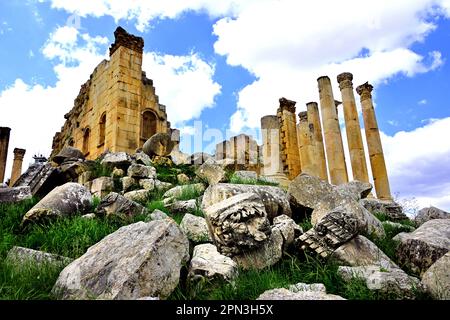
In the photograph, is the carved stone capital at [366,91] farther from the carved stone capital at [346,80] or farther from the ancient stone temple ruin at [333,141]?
the carved stone capital at [346,80]

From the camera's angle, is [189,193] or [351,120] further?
[351,120]

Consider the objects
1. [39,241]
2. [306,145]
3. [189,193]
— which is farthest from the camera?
[306,145]

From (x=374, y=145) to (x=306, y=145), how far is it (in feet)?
11.6

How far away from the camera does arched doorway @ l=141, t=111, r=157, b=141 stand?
15375 mm

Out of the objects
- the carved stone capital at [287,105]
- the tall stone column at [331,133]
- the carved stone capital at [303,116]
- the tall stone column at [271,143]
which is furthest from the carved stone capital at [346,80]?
the tall stone column at [271,143]

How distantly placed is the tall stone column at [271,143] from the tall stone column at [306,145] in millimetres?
3292

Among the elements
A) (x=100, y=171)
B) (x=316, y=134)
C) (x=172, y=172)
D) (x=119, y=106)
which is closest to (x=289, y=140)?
(x=316, y=134)

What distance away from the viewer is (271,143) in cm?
1331

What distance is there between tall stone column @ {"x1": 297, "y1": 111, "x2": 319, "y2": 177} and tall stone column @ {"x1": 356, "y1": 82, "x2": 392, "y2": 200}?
2696 millimetres

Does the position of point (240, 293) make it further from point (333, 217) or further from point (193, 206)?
point (193, 206)

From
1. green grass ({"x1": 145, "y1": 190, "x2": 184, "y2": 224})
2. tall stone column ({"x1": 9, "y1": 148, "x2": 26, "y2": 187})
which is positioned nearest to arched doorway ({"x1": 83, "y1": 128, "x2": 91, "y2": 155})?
tall stone column ({"x1": 9, "y1": 148, "x2": 26, "y2": 187})

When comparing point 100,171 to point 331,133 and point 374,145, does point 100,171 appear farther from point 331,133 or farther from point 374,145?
point 374,145

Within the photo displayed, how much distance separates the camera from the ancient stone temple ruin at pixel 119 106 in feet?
41.8

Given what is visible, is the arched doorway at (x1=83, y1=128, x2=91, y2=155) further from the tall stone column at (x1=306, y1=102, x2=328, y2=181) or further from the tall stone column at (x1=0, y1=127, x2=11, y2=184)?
the tall stone column at (x1=306, y1=102, x2=328, y2=181)
